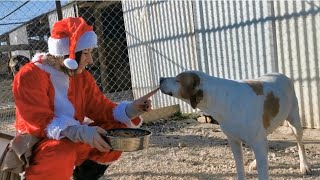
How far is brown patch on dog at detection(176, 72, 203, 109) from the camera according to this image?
137 inches

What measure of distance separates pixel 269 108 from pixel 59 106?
1761 millimetres

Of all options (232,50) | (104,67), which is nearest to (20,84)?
(232,50)

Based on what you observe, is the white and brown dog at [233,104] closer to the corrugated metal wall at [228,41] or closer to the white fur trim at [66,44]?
the white fur trim at [66,44]

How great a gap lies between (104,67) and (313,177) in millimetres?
7332

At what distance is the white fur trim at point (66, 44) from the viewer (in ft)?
8.70

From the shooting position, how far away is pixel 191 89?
347cm

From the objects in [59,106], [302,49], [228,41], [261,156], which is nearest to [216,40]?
[228,41]

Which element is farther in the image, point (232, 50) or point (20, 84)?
point (232, 50)

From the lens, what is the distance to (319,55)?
17.1 ft

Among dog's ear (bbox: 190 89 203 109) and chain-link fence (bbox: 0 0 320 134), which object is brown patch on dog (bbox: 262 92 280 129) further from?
chain-link fence (bbox: 0 0 320 134)

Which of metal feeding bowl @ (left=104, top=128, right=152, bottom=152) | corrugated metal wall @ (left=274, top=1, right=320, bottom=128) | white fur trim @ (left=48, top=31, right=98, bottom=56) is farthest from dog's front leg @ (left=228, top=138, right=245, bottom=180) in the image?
corrugated metal wall @ (left=274, top=1, right=320, bottom=128)

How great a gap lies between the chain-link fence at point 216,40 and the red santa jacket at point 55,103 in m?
3.01

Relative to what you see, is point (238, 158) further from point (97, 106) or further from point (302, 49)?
point (302, 49)

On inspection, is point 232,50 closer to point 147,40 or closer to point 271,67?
point 271,67
